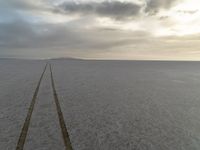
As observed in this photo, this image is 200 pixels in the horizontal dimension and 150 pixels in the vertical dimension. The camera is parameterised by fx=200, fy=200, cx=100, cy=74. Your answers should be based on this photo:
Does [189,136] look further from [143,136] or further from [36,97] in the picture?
[36,97]

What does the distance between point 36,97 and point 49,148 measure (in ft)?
23.9

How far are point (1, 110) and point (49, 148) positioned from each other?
5.00m

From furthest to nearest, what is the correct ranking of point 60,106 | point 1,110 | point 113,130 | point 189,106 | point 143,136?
point 189,106, point 60,106, point 1,110, point 113,130, point 143,136

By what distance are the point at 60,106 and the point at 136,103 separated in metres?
4.58

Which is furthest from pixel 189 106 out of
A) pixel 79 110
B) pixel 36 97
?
pixel 36 97

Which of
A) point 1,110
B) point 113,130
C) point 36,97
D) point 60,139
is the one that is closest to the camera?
point 60,139

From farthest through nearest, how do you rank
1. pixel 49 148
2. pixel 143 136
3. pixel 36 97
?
1. pixel 36 97
2. pixel 143 136
3. pixel 49 148

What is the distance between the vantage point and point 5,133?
690 cm

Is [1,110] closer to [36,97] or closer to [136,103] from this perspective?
[36,97]

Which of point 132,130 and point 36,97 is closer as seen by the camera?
point 132,130

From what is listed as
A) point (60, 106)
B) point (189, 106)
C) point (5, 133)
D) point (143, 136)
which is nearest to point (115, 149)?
point (143, 136)

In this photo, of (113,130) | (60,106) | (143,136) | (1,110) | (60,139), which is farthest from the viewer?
(60,106)

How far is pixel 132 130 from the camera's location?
766 centimetres

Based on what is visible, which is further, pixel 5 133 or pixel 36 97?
pixel 36 97
